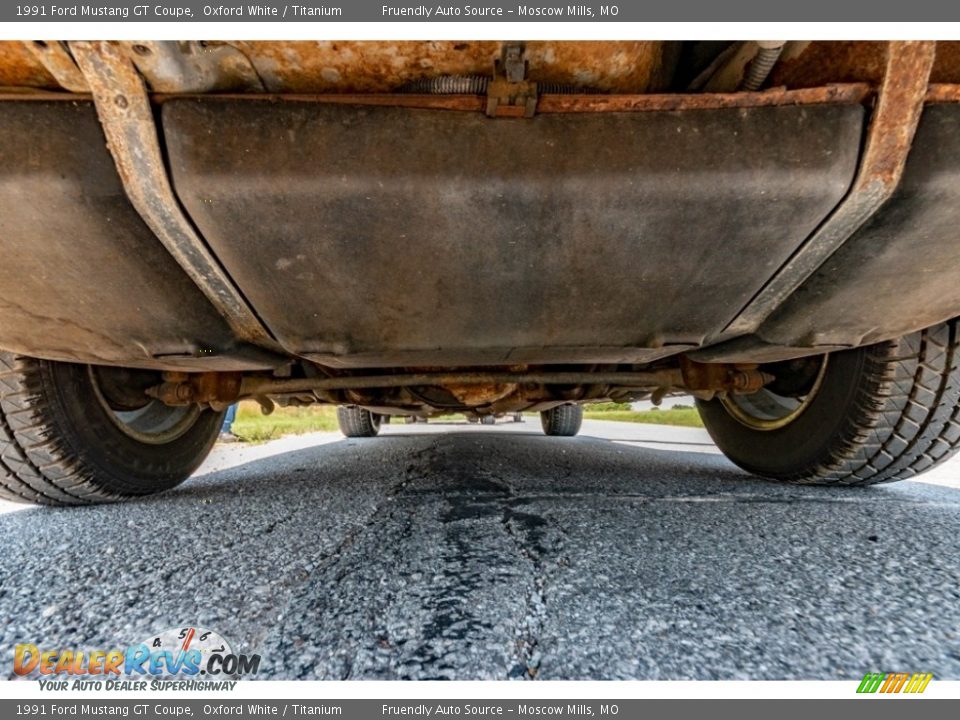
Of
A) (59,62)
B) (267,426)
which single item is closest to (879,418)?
(59,62)

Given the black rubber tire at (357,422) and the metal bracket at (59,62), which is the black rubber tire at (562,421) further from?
the metal bracket at (59,62)

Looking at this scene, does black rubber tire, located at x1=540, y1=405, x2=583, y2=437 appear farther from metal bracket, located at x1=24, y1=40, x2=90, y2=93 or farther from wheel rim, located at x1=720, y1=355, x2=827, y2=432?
metal bracket, located at x1=24, y1=40, x2=90, y2=93

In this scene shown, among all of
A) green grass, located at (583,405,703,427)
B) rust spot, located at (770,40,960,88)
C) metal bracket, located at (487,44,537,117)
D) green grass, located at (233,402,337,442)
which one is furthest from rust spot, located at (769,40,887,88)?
green grass, located at (583,405,703,427)

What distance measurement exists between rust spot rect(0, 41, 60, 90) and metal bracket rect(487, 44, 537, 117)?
47cm

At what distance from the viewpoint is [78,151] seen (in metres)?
0.53

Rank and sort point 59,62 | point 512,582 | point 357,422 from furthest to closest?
1. point 357,422
2. point 512,582
3. point 59,62

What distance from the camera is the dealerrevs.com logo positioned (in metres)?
0.53

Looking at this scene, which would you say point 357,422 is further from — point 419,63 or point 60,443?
point 419,63

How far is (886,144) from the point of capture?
0.54 meters

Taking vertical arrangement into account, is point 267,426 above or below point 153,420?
below

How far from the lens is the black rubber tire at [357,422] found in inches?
144

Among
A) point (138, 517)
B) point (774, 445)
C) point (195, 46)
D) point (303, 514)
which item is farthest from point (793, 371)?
point (138, 517)

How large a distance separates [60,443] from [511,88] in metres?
1.32

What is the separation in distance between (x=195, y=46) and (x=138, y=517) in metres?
1.09
